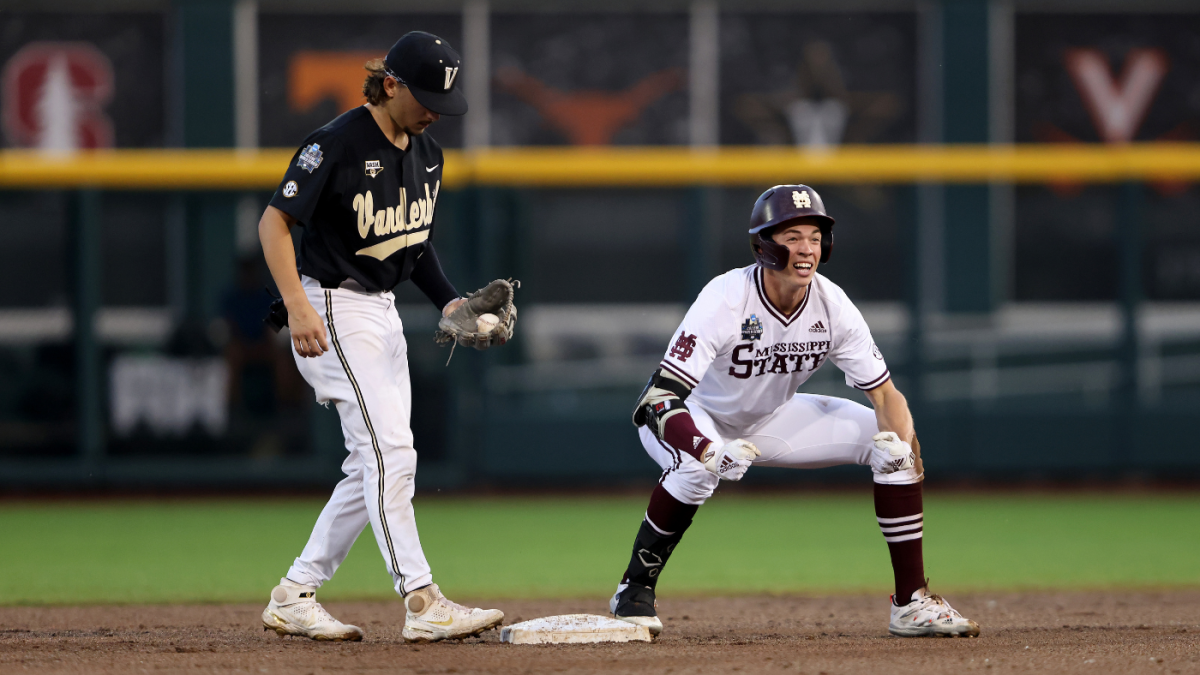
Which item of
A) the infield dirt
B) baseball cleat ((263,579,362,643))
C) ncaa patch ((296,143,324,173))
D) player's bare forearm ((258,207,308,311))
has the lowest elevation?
the infield dirt

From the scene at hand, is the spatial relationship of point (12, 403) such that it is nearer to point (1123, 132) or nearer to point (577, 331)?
point (577, 331)

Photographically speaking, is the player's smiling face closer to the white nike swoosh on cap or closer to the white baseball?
the white baseball

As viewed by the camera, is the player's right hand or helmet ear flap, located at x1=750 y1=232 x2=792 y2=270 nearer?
the player's right hand

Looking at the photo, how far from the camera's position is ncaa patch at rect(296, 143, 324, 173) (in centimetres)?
425

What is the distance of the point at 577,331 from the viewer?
10242 millimetres

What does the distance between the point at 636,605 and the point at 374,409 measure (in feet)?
3.55

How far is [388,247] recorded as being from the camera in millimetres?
4418

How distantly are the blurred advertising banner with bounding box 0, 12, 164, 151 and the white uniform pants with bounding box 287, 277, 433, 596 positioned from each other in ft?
39.1

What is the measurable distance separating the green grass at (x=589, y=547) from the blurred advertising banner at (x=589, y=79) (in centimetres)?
647

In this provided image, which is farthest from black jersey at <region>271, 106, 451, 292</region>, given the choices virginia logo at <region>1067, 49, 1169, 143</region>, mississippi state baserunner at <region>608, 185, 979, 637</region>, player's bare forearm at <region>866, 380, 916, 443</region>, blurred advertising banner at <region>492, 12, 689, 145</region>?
virginia logo at <region>1067, 49, 1169, 143</region>

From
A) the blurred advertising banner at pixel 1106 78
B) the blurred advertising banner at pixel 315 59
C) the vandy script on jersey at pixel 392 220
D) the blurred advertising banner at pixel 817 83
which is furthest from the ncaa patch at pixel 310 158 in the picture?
the blurred advertising banner at pixel 1106 78

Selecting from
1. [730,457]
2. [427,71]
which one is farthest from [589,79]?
[730,457]

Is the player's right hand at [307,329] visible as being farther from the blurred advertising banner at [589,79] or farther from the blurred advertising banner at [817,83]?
the blurred advertising banner at [817,83]

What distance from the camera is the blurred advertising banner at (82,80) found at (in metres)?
15.3
